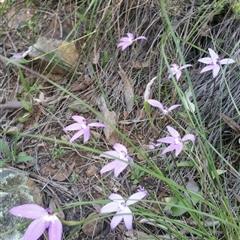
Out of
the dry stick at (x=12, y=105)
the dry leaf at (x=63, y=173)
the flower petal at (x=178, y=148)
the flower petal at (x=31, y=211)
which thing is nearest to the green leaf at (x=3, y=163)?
the dry leaf at (x=63, y=173)

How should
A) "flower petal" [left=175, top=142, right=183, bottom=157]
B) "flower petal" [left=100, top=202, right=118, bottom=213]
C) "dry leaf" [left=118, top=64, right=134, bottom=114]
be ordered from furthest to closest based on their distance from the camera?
"dry leaf" [left=118, top=64, right=134, bottom=114]
"flower petal" [left=175, top=142, right=183, bottom=157]
"flower petal" [left=100, top=202, right=118, bottom=213]

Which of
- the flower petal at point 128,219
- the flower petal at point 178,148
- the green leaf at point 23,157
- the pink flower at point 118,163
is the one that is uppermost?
the pink flower at point 118,163

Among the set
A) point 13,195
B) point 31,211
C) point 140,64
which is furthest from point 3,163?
point 31,211

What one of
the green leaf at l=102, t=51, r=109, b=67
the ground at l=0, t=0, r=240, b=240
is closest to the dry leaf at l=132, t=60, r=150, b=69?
the ground at l=0, t=0, r=240, b=240

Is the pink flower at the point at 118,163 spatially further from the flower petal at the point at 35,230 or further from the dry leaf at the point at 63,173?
the dry leaf at the point at 63,173

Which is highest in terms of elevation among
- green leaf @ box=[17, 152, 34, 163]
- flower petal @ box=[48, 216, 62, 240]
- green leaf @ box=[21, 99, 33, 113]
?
flower petal @ box=[48, 216, 62, 240]

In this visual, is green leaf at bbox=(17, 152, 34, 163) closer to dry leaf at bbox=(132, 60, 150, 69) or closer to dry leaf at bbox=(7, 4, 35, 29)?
dry leaf at bbox=(132, 60, 150, 69)

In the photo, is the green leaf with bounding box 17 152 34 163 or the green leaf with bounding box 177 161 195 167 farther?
the green leaf with bounding box 17 152 34 163
